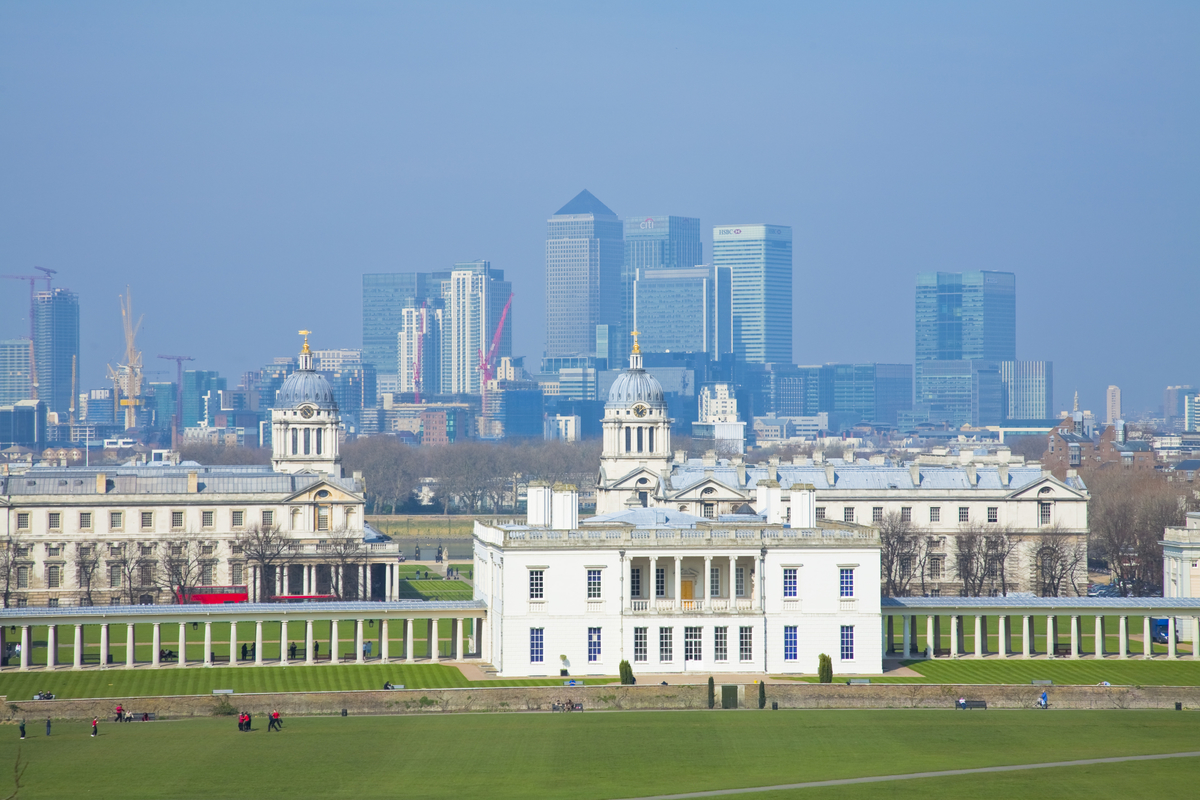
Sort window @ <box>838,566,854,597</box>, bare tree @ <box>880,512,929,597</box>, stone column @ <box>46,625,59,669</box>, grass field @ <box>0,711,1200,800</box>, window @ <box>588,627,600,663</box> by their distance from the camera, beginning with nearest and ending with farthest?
grass field @ <box>0,711,1200,800</box> → window @ <box>588,627,600,663</box> → stone column @ <box>46,625,59,669</box> → window @ <box>838,566,854,597</box> → bare tree @ <box>880,512,929,597</box>

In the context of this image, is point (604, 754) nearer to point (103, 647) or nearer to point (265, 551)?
point (103, 647)

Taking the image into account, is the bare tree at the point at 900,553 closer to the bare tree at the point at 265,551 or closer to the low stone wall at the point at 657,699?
the bare tree at the point at 265,551

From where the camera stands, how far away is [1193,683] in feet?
290

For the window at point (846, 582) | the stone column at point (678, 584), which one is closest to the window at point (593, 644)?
the stone column at point (678, 584)

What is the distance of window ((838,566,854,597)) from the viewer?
92.8m

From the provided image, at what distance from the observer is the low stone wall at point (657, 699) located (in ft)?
258

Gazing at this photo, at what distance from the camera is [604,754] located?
7012cm

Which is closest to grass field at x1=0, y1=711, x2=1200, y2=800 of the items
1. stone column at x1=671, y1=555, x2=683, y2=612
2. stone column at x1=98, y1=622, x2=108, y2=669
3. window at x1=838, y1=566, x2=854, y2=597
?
stone column at x1=671, y1=555, x2=683, y2=612

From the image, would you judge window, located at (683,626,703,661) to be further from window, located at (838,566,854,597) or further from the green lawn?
window, located at (838,566,854,597)

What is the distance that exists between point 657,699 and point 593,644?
9713mm

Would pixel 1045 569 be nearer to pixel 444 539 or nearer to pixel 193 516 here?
pixel 193 516

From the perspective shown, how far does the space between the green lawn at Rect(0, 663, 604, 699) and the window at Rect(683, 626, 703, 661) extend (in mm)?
6390

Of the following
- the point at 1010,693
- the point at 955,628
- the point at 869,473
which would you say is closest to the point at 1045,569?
the point at 869,473

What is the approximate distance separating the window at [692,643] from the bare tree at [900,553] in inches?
1304
